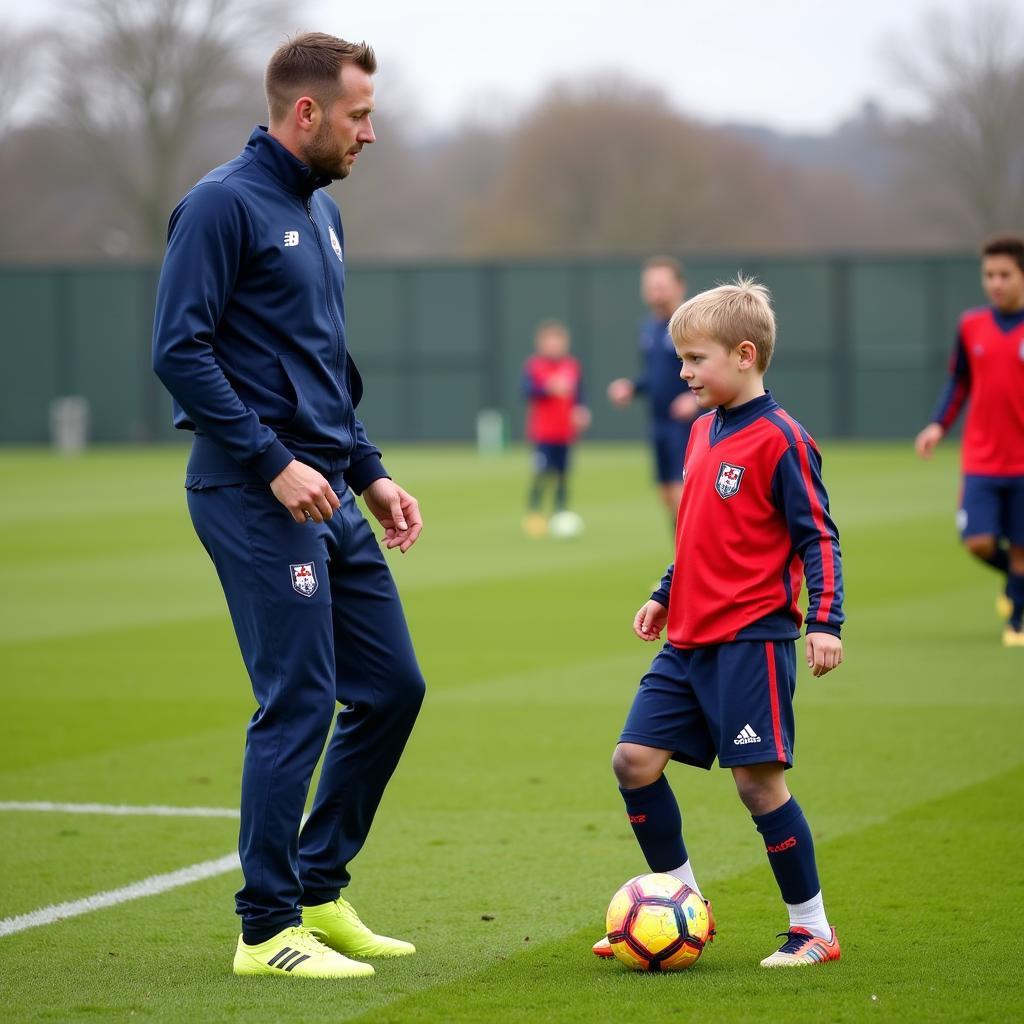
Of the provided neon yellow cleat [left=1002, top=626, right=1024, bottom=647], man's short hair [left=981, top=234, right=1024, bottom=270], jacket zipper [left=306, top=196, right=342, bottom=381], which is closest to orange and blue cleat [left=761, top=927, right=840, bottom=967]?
jacket zipper [left=306, top=196, right=342, bottom=381]

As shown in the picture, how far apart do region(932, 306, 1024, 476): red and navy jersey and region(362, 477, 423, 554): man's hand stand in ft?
19.8

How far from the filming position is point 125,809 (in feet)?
21.9

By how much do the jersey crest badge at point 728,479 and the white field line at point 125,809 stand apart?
2.77 m

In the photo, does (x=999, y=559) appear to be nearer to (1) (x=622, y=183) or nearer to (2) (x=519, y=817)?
(2) (x=519, y=817)

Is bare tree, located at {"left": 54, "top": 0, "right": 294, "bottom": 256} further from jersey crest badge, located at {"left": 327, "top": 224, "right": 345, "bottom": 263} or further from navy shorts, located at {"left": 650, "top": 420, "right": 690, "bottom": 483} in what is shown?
jersey crest badge, located at {"left": 327, "top": 224, "right": 345, "bottom": 263}

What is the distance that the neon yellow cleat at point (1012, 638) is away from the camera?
411 inches

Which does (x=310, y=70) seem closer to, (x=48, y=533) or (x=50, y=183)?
(x=48, y=533)

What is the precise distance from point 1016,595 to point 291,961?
6.97 metres

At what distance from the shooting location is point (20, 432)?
132 ft

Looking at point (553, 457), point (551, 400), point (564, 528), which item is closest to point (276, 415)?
point (564, 528)

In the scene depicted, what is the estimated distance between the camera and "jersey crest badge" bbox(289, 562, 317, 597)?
449 centimetres

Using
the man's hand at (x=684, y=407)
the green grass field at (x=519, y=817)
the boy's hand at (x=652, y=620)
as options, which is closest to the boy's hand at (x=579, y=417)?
the man's hand at (x=684, y=407)

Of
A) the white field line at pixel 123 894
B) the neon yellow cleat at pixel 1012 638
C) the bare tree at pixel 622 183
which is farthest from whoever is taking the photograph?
the bare tree at pixel 622 183

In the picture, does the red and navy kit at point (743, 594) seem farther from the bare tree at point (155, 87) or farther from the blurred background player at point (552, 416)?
the bare tree at point (155, 87)
